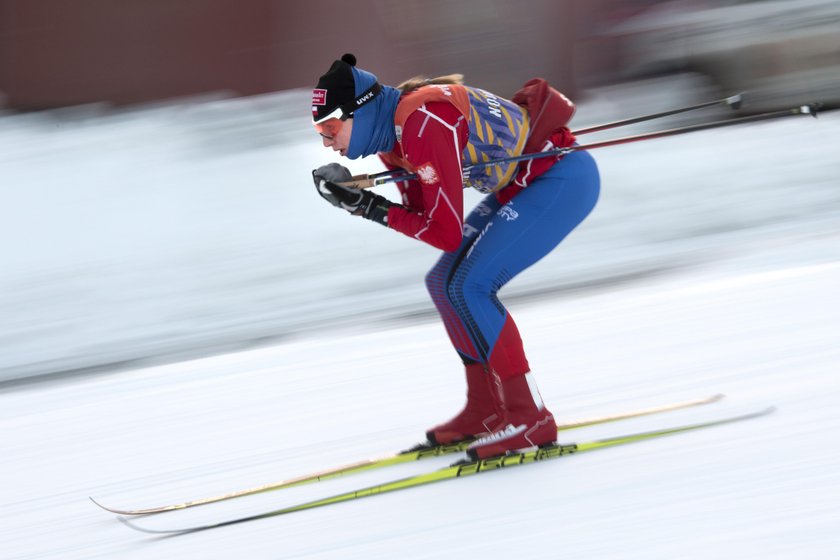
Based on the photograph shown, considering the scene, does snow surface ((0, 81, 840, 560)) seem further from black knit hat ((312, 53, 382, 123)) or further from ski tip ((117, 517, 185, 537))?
black knit hat ((312, 53, 382, 123))

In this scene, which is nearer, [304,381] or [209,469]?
[209,469]

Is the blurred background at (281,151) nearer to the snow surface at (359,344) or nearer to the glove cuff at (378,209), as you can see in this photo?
the snow surface at (359,344)

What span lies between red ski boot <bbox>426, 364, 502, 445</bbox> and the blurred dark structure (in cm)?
525

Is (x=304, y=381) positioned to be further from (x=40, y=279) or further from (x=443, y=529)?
(x=40, y=279)

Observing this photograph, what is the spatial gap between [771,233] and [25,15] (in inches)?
224

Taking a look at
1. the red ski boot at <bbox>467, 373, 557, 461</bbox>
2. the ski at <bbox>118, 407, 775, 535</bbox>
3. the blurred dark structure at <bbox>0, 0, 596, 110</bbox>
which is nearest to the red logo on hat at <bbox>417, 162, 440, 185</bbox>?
the red ski boot at <bbox>467, 373, 557, 461</bbox>

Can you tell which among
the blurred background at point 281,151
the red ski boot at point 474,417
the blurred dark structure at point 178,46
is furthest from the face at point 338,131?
the blurred dark structure at point 178,46

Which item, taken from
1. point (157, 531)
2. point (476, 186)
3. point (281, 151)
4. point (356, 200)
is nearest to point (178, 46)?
point (281, 151)

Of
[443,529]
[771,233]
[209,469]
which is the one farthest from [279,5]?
[443,529]

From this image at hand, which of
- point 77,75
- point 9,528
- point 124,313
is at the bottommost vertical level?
point 9,528

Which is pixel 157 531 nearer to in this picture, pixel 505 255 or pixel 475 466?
pixel 475 466

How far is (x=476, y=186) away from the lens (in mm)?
2832

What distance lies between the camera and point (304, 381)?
373 centimetres

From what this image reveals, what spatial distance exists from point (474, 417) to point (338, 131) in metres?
0.94
